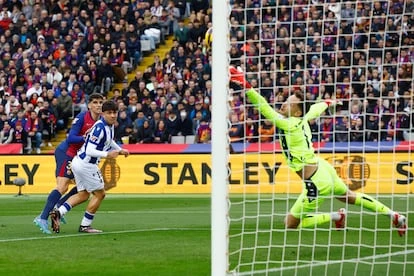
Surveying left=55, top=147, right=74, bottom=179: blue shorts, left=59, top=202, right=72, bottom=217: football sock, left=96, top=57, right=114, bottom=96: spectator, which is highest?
left=96, top=57, right=114, bottom=96: spectator

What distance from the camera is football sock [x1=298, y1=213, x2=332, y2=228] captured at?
44.6ft

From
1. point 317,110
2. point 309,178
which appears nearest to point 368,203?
point 309,178

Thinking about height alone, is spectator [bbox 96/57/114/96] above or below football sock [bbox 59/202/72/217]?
above

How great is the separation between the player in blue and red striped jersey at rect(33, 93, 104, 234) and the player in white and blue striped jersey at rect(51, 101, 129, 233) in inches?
12.4

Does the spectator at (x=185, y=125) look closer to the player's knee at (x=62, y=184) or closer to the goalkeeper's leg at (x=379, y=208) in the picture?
the player's knee at (x=62, y=184)

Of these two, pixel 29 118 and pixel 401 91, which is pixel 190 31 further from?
pixel 401 91

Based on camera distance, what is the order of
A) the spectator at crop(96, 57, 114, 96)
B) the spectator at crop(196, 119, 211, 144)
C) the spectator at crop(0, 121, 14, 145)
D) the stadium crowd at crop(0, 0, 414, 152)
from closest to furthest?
1. the spectator at crop(196, 119, 211, 144)
2. the stadium crowd at crop(0, 0, 414, 152)
3. the spectator at crop(0, 121, 14, 145)
4. the spectator at crop(96, 57, 114, 96)

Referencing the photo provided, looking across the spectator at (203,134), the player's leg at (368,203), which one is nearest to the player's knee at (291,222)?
the player's leg at (368,203)

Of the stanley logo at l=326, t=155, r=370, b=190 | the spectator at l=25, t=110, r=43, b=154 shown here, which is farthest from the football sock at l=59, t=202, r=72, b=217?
Answer: the spectator at l=25, t=110, r=43, b=154

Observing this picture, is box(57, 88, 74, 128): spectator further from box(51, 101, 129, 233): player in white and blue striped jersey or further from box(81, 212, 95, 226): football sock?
box(81, 212, 95, 226): football sock

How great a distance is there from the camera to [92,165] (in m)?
16.0

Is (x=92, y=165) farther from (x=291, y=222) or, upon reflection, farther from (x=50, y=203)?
(x=291, y=222)

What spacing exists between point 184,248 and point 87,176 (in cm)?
279

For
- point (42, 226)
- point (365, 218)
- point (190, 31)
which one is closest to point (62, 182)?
point (42, 226)
